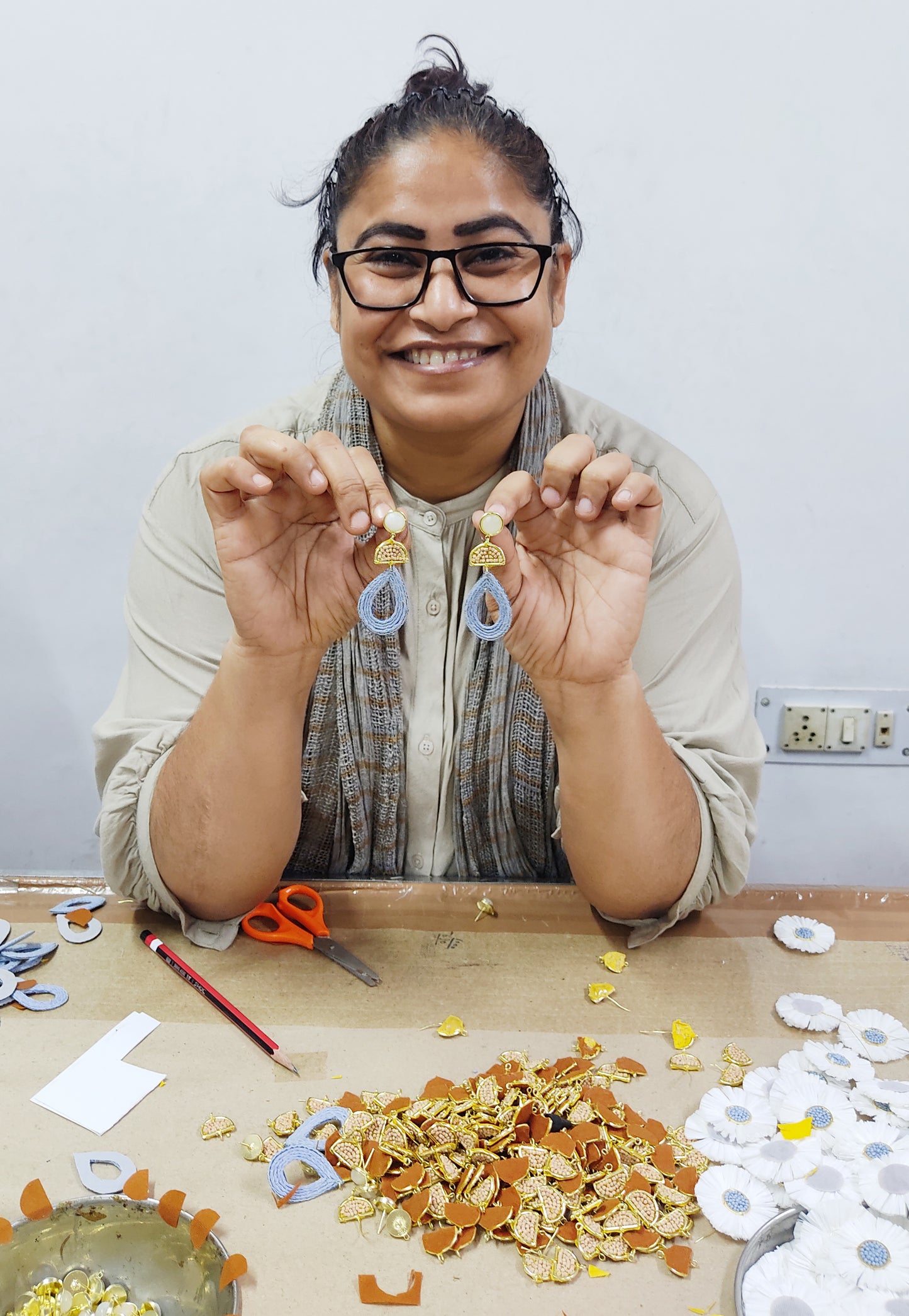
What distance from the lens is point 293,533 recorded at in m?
1.13

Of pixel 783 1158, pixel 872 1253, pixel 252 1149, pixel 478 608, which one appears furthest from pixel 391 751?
pixel 872 1253

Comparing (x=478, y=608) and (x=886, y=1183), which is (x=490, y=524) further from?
(x=886, y=1183)

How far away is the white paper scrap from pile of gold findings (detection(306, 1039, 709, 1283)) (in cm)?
18

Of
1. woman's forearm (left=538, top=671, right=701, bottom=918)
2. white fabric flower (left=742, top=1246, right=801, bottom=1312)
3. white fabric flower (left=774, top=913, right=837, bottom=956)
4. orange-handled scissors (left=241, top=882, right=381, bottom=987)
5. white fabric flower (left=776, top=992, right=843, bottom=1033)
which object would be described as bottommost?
white fabric flower (left=742, top=1246, right=801, bottom=1312)

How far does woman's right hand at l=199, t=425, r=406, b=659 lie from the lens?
1.00 meters

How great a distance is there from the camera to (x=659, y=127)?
5.98 feet

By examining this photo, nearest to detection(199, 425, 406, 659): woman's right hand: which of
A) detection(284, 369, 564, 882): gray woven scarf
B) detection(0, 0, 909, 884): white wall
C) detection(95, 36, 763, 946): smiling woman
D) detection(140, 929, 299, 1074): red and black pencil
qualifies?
detection(95, 36, 763, 946): smiling woman

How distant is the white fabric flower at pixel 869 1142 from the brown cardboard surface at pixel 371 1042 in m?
0.11

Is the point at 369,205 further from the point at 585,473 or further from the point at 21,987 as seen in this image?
the point at 21,987

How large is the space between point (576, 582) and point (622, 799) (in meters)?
0.27

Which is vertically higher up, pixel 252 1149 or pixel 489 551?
pixel 489 551

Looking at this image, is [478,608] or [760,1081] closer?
[760,1081]

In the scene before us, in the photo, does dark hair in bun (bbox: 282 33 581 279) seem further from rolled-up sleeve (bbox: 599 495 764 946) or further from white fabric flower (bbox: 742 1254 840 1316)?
white fabric flower (bbox: 742 1254 840 1316)

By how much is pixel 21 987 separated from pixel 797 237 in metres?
1.77
